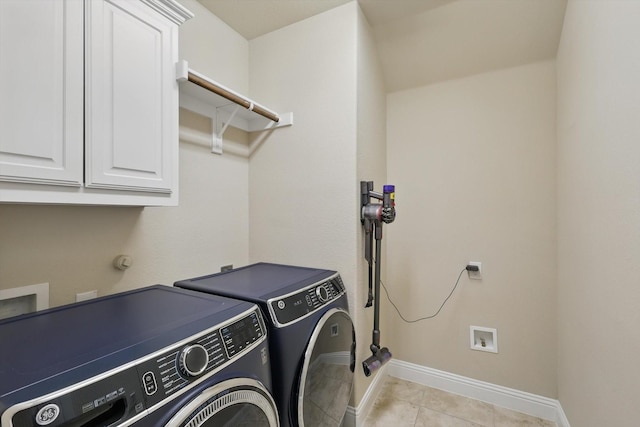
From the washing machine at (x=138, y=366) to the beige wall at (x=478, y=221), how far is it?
1577mm

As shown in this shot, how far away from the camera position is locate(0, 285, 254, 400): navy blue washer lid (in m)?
0.60

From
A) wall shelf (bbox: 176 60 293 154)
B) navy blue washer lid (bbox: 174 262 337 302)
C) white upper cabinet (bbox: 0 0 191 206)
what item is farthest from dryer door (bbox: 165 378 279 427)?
wall shelf (bbox: 176 60 293 154)

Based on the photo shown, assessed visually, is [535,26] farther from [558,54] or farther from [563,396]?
[563,396]

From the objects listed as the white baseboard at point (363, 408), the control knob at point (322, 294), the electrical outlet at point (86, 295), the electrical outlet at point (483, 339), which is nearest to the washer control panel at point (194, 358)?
the control knob at point (322, 294)

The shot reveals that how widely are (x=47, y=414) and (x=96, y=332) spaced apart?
1.08ft

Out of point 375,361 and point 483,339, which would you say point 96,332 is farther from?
point 483,339

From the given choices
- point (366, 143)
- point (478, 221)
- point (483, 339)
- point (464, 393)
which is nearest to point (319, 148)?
point (366, 143)

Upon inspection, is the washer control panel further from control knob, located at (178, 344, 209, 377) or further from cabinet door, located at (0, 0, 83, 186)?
cabinet door, located at (0, 0, 83, 186)

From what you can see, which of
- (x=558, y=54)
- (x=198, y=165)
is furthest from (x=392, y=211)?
(x=558, y=54)

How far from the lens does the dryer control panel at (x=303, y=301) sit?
111 centimetres

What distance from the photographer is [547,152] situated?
184 centimetres

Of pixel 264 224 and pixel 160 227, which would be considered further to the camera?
pixel 264 224

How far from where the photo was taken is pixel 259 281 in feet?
4.65

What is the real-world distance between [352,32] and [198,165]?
1230 millimetres
